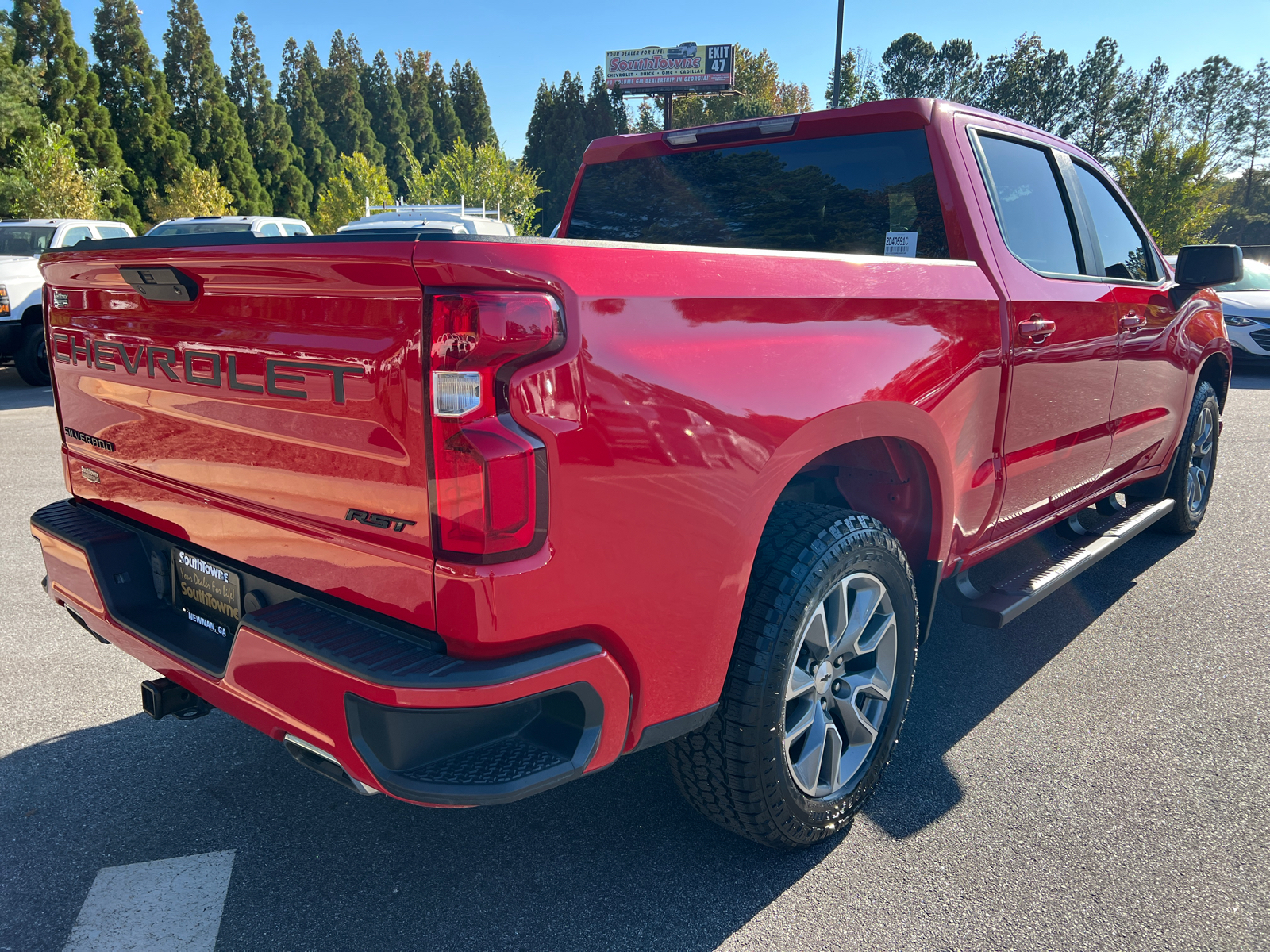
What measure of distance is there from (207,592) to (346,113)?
58.2 metres

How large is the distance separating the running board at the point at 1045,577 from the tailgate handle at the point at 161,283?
243 cm

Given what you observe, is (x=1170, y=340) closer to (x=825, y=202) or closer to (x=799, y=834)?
(x=825, y=202)

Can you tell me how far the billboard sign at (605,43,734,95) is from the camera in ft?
180

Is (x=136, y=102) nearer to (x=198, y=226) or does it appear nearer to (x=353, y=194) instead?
(x=353, y=194)

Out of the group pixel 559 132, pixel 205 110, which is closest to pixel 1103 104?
pixel 559 132

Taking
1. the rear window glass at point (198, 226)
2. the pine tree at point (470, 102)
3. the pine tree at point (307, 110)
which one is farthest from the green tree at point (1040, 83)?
the rear window glass at point (198, 226)

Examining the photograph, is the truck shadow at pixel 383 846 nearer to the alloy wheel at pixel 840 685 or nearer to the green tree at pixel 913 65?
the alloy wheel at pixel 840 685

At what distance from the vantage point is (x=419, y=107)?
199 ft

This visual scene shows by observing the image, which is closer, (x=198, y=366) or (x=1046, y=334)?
(x=198, y=366)

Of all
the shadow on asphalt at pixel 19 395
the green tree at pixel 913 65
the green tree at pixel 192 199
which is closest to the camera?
the shadow on asphalt at pixel 19 395

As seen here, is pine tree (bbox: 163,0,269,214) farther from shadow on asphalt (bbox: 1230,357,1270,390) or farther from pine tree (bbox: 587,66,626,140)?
shadow on asphalt (bbox: 1230,357,1270,390)

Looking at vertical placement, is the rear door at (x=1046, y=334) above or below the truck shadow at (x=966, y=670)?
above

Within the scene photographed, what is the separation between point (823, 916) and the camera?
2.16 m

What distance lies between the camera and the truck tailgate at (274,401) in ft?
5.35
